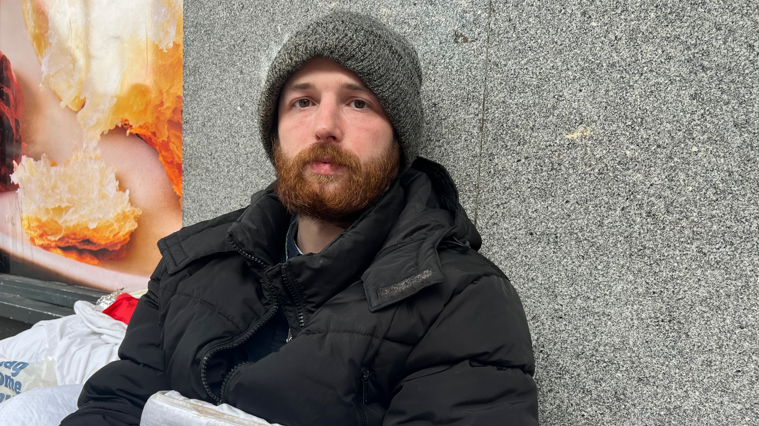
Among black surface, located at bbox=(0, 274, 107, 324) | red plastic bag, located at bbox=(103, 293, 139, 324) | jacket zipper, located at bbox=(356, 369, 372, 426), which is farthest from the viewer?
black surface, located at bbox=(0, 274, 107, 324)

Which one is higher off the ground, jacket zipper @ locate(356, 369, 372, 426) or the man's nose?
the man's nose

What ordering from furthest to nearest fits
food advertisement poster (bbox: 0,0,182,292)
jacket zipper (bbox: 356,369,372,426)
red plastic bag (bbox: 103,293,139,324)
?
1. food advertisement poster (bbox: 0,0,182,292)
2. red plastic bag (bbox: 103,293,139,324)
3. jacket zipper (bbox: 356,369,372,426)

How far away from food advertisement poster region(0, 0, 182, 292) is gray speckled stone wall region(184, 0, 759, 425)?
253 cm

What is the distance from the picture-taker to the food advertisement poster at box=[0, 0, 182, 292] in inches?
150

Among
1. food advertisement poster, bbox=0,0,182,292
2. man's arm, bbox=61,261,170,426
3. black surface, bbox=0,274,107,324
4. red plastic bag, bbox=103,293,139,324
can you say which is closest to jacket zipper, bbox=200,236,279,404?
man's arm, bbox=61,261,170,426

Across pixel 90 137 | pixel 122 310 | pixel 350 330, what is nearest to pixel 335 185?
pixel 350 330

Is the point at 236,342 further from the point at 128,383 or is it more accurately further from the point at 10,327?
the point at 10,327

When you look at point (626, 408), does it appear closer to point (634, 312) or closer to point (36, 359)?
point (634, 312)

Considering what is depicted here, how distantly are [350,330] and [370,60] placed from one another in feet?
3.43

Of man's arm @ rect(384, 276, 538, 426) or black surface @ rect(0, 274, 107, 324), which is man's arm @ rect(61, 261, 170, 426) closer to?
man's arm @ rect(384, 276, 538, 426)

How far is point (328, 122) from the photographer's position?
1759mm

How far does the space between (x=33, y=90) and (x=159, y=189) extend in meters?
1.93

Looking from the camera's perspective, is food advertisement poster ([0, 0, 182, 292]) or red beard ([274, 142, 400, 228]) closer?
red beard ([274, 142, 400, 228])

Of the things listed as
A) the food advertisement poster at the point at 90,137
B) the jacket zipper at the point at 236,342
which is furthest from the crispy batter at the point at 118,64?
the jacket zipper at the point at 236,342
